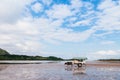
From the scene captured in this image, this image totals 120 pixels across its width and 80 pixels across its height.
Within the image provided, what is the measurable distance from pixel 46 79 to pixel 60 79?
185 centimetres

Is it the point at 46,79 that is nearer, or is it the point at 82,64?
the point at 46,79

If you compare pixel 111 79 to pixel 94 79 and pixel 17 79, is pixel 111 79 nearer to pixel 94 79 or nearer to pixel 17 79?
pixel 94 79

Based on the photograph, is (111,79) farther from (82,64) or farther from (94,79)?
(82,64)

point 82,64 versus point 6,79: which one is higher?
point 82,64

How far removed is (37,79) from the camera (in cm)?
3362

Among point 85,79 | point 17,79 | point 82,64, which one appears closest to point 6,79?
point 17,79

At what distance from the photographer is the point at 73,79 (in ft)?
111

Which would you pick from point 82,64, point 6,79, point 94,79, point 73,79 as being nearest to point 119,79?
point 94,79

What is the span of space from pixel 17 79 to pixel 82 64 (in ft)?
118

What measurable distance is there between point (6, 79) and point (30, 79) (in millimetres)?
2988

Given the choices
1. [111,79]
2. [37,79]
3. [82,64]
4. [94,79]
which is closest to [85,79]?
[94,79]

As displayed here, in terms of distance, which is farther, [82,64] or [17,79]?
[82,64]

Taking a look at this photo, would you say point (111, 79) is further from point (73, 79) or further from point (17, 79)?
point (17, 79)

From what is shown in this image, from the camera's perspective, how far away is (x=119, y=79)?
110 feet
